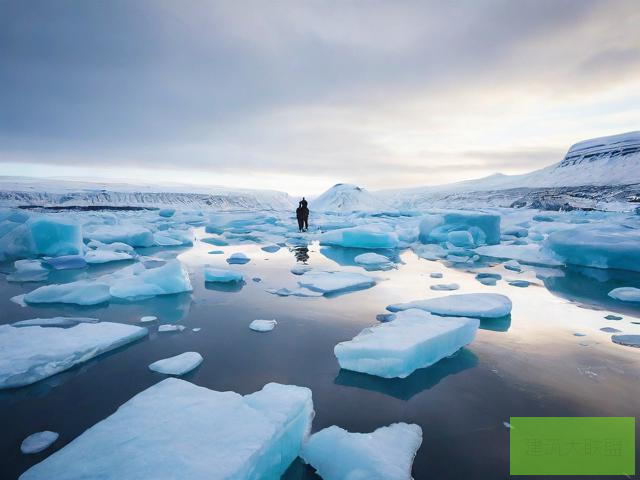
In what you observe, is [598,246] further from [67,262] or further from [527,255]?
[67,262]

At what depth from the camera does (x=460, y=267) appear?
6785 millimetres

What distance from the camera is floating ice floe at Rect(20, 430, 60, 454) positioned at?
5.09ft

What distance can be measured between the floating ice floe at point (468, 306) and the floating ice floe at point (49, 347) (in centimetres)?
262

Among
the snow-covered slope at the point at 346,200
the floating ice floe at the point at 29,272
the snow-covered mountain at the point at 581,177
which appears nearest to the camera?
the floating ice floe at the point at 29,272

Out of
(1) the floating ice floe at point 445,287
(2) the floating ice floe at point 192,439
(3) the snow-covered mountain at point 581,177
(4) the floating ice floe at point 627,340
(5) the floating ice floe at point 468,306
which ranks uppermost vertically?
(3) the snow-covered mountain at point 581,177

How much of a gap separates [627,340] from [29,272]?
26.3ft

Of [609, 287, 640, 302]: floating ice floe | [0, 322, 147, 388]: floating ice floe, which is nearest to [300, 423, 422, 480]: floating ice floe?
[0, 322, 147, 388]: floating ice floe

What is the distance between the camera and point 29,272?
18.7 feet

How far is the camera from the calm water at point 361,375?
172 cm

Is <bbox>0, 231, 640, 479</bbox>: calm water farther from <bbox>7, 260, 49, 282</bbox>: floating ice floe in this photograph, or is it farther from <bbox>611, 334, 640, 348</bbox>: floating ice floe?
<bbox>7, 260, 49, 282</bbox>: floating ice floe

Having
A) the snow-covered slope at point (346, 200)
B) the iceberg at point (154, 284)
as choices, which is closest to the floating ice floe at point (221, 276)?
the iceberg at point (154, 284)

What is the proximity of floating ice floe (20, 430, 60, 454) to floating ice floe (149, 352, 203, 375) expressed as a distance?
0.68 meters

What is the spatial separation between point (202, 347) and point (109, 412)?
2.94 ft

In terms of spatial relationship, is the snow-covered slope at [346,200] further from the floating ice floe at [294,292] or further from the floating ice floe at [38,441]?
the floating ice floe at [38,441]
